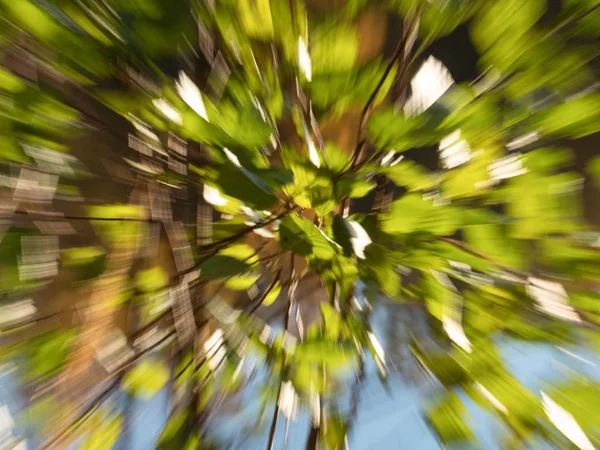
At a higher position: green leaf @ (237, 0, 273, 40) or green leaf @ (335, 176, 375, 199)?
green leaf @ (237, 0, 273, 40)

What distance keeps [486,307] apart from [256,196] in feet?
0.72

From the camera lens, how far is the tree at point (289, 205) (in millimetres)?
330

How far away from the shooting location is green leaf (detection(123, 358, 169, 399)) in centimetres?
44

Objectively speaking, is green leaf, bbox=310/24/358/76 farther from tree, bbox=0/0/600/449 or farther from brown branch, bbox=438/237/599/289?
brown branch, bbox=438/237/599/289

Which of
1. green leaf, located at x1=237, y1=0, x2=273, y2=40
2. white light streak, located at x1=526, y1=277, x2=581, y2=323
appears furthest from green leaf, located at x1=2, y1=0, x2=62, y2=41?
white light streak, located at x1=526, y1=277, x2=581, y2=323

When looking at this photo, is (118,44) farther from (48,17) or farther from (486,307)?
(486,307)

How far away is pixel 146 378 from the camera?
44 centimetres

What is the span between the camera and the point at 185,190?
1.55 ft

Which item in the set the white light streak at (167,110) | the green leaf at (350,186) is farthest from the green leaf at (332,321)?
the white light streak at (167,110)

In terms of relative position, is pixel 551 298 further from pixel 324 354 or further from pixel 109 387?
pixel 109 387

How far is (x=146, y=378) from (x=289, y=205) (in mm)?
217

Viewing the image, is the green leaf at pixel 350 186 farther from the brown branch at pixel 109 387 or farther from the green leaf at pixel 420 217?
the brown branch at pixel 109 387

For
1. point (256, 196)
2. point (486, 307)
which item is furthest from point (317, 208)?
point (486, 307)

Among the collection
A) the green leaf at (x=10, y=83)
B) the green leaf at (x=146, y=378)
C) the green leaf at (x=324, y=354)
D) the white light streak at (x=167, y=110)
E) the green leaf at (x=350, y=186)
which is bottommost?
the green leaf at (x=146, y=378)
